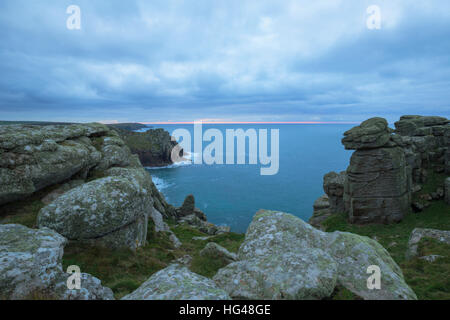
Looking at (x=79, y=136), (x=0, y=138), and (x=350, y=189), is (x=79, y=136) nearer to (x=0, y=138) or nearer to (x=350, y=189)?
(x=0, y=138)

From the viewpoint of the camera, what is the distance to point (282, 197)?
419ft

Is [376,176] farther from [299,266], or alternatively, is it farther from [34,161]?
[34,161]

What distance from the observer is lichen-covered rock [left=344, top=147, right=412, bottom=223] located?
39.3m

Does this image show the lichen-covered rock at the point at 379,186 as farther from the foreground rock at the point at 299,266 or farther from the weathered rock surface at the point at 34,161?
the weathered rock surface at the point at 34,161

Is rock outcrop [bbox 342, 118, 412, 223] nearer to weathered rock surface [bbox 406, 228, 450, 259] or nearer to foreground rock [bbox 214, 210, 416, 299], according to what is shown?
weathered rock surface [bbox 406, 228, 450, 259]

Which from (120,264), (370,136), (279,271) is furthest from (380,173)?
(120,264)

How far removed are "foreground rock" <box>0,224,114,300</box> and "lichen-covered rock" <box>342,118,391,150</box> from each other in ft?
142

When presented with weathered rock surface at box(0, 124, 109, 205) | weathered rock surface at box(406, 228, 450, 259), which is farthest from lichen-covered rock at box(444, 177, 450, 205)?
weathered rock surface at box(0, 124, 109, 205)

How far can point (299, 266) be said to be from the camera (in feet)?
23.7

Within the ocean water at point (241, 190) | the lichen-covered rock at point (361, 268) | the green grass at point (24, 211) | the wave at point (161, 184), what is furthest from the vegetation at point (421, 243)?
the wave at point (161, 184)

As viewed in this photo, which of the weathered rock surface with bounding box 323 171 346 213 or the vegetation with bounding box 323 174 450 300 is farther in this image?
the weathered rock surface with bounding box 323 171 346 213

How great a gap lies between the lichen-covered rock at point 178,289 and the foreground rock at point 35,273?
2194 millimetres
